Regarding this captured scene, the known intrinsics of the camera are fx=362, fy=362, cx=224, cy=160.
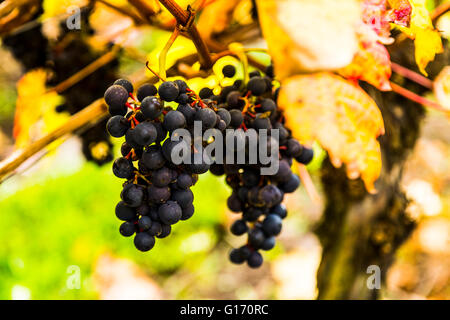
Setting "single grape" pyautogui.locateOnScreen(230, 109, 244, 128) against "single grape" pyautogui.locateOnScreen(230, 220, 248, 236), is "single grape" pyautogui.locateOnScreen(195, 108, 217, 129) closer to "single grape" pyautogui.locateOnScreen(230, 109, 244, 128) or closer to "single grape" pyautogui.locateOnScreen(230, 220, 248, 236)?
"single grape" pyautogui.locateOnScreen(230, 109, 244, 128)

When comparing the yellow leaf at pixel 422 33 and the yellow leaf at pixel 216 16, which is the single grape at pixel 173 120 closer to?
the yellow leaf at pixel 422 33

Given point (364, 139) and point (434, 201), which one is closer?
point (364, 139)

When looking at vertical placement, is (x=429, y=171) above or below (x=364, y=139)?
below

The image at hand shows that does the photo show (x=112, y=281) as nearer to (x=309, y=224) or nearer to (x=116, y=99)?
(x=309, y=224)

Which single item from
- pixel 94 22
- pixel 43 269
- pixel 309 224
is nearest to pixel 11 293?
pixel 43 269

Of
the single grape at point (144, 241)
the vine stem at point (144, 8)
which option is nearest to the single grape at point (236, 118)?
the single grape at point (144, 241)

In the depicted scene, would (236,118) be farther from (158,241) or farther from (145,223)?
(158,241)

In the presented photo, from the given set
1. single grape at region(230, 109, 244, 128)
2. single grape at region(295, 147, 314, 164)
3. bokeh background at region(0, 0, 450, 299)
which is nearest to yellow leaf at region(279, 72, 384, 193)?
single grape at region(295, 147, 314, 164)
